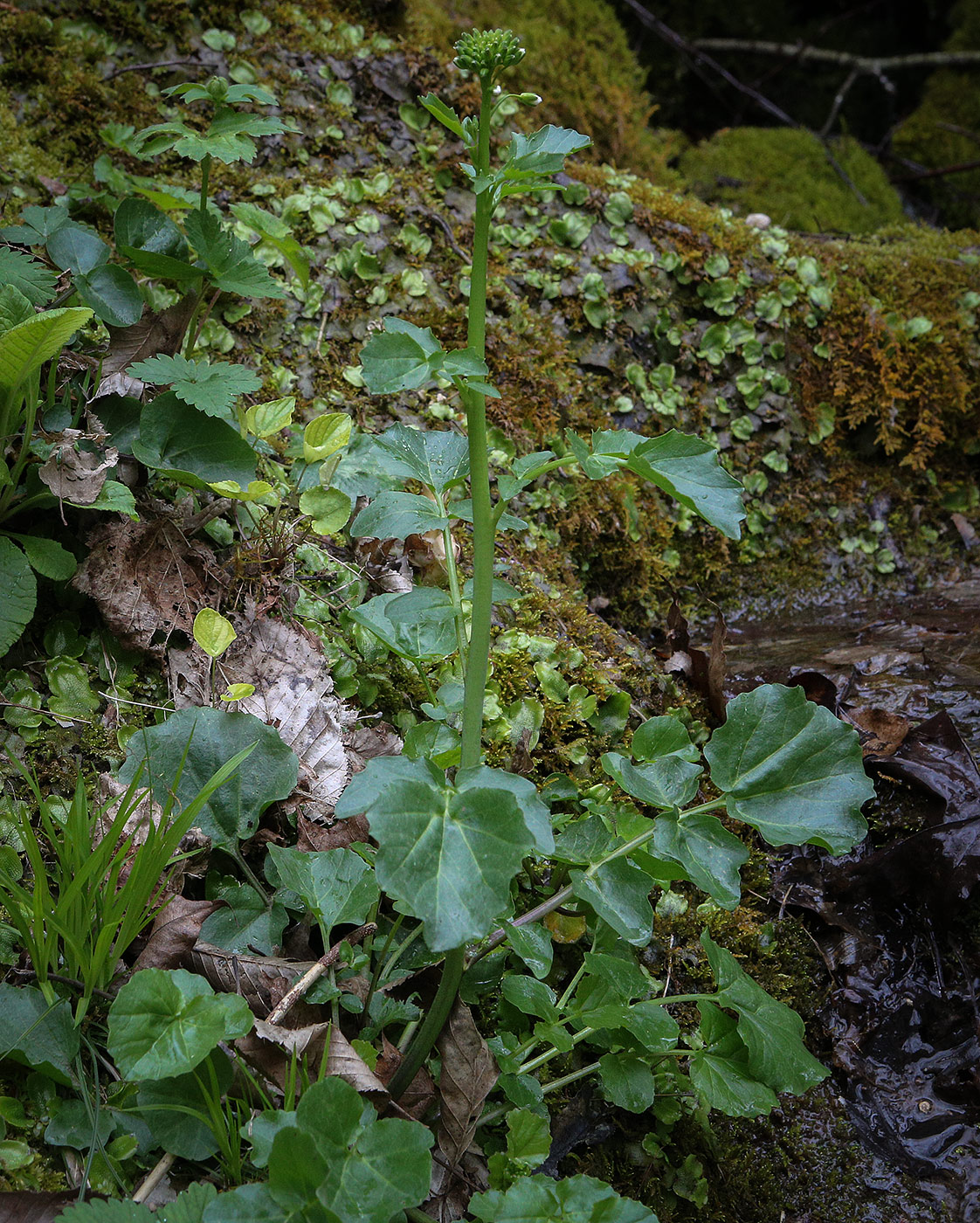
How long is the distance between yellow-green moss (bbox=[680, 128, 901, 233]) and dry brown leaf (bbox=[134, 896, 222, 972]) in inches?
206

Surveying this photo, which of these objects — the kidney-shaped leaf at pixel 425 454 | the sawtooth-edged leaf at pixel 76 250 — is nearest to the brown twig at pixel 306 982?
the kidney-shaped leaf at pixel 425 454

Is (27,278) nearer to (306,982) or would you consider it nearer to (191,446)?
(191,446)

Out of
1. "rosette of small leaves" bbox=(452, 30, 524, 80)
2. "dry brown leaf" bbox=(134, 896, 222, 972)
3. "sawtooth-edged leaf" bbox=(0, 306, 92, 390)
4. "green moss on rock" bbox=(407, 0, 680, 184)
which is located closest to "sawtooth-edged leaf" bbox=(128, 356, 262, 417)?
"sawtooth-edged leaf" bbox=(0, 306, 92, 390)

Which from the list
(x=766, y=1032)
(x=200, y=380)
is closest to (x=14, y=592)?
(x=200, y=380)

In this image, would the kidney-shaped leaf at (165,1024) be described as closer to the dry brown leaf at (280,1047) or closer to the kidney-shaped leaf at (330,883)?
the dry brown leaf at (280,1047)

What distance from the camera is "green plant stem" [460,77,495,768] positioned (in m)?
1.32

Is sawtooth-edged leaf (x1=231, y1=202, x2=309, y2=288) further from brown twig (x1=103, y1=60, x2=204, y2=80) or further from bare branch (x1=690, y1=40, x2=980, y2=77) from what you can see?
bare branch (x1=690, y1=40, x2=980, y2=77)

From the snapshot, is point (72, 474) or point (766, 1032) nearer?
point (766, 1032)

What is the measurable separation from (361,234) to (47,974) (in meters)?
2.66

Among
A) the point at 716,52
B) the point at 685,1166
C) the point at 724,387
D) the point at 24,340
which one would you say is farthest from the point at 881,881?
the point at 716,52

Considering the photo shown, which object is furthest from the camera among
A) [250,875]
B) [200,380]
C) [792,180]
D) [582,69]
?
[792,180]

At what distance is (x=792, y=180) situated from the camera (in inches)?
220

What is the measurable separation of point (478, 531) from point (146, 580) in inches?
41.0

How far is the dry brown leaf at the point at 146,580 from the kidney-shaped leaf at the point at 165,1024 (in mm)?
903
